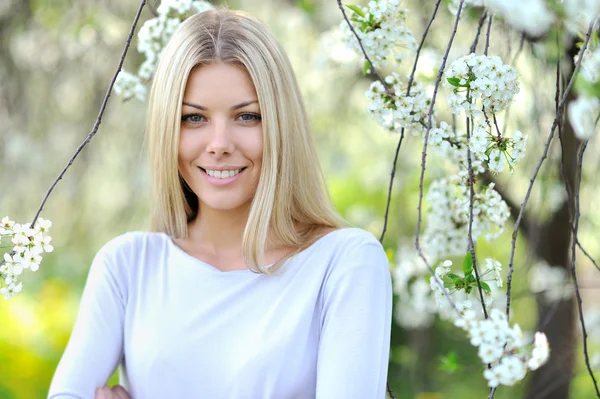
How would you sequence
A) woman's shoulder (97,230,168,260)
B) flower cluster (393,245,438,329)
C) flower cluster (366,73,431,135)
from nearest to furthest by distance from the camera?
flower cluster (366,73,431,135), woman's shoulder (97,230,168,260), flower cluster (393,245,438,329)

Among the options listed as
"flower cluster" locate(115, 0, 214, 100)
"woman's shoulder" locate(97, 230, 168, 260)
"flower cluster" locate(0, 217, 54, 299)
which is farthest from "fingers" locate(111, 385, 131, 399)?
"flower cluster" locate(115, 0, 214, 100)

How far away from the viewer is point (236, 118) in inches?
58.8

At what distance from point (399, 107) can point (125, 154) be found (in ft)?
7.34

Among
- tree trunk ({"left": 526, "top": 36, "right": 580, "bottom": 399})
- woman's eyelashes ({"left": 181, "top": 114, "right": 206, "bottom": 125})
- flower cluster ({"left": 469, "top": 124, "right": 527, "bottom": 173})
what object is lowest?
tree trunk ({"left": 526, "top": 36, "right": 580, "bottom": 399})

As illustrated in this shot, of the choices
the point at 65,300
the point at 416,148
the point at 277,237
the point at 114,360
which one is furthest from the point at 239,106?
the point at 65,300

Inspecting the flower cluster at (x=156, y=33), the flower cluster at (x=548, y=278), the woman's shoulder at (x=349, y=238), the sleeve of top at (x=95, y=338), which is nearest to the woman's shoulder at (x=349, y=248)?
the woman's shoulder at (x=349, y=238)

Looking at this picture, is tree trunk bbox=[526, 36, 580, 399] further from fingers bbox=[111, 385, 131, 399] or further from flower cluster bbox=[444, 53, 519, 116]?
fingers bbox=[111, 385, 131, 399]

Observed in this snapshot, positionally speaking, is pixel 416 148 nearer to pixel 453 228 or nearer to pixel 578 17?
pixel 453 228

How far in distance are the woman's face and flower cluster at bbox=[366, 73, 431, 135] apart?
217 mm

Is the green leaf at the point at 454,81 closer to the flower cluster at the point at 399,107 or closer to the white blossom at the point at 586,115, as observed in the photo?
the flower cluster at the point at 399,107

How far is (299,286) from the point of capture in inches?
58.8

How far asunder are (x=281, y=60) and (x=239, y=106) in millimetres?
130

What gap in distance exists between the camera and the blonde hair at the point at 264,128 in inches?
58.6

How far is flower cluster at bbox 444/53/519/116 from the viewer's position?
1239 millimetres
